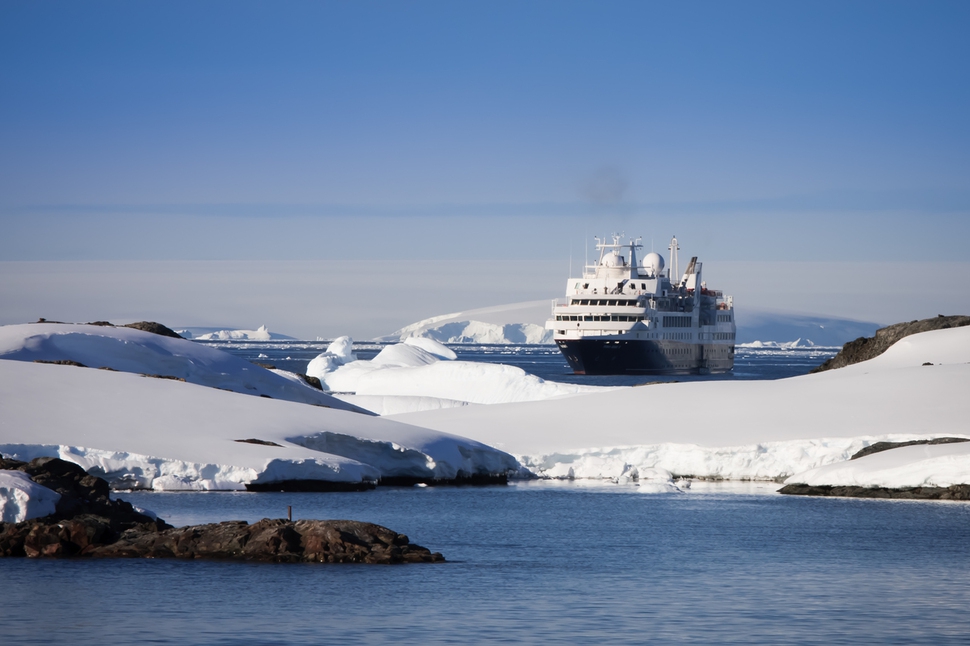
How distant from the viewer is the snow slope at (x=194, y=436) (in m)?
26.0

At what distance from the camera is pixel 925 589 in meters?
16.5

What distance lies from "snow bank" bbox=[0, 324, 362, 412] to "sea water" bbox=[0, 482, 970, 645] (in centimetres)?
1319

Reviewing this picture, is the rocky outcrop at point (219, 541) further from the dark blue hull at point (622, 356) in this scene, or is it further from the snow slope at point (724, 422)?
the dark blue hull at point (622, 356)

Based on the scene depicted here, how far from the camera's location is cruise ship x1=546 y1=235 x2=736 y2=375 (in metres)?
84.8

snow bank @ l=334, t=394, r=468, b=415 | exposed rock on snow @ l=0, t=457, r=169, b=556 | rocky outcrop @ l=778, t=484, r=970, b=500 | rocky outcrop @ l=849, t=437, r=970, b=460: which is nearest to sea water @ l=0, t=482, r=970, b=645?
exposed rock on snow @ l=0, t=457, r=169, b=556

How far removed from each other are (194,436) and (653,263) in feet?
226

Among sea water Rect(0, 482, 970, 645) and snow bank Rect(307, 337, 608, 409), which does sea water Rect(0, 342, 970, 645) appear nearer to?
sea water Rect(0, 482, 970, 645)

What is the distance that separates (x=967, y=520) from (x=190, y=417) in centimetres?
1612

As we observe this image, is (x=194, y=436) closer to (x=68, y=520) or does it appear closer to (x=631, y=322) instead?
(x=68, y=520)

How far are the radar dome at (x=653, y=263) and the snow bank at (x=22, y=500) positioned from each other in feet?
253

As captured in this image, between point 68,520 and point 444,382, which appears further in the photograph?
point 444,382

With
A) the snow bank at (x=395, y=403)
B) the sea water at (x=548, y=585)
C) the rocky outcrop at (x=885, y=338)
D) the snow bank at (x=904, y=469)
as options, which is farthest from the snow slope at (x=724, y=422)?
the rocky outcrop at (x=885, y=338)

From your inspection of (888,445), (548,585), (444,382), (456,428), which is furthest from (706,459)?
(444,382)

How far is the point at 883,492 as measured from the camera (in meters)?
27.6
